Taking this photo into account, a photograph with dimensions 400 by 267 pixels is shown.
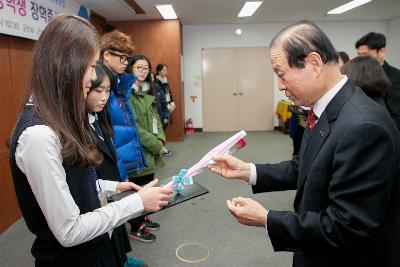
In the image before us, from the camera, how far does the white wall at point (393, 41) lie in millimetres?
7489

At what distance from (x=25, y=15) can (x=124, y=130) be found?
2.15 m

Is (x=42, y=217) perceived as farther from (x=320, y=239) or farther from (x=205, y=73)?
(x=205, y=73)

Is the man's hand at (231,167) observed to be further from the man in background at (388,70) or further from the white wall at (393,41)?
the white wall at (393,41)

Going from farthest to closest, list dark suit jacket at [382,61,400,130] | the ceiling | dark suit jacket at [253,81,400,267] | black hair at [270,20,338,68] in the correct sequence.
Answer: the ceiling, dark suit jacket at [382,61,400,130], black hair at [270,20,338,68], dark suit jacket at [253,81,400,267]

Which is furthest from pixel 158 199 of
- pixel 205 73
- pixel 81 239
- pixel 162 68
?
pixel 205 73

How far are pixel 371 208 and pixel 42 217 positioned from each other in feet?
3.13

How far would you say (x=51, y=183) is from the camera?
84 centimetres

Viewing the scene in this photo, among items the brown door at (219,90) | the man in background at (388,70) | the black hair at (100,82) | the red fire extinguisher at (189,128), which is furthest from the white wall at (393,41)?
the black hair at (100,82)

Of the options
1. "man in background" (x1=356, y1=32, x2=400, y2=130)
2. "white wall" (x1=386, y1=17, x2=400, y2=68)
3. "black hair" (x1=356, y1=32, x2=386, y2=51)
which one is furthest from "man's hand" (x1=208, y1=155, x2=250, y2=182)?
"white wall" (x1=386, y1=17, x2=400, y2=68)

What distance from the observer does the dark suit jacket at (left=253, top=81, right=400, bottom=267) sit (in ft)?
2.66

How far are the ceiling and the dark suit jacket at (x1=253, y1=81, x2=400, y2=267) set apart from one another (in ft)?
15.9

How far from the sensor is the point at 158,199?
1.09 meters

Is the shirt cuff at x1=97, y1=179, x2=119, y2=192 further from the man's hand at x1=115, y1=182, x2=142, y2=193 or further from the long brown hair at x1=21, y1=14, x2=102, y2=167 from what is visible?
the long brown hair at x1=21, y1=14, x2=102, y2=167

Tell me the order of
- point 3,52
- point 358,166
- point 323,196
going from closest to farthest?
1. point 358,166
2. point 323,196
3. point 3,52
